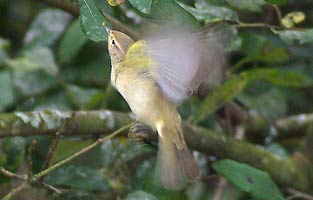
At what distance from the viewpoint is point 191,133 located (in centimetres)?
204

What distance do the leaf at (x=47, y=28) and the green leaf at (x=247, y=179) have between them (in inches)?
38.5

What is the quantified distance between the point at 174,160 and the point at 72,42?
29.7 inches

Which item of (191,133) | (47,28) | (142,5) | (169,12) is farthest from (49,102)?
(142,5)

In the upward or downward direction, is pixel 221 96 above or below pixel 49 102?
above

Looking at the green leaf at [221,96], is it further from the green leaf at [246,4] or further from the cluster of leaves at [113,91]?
the green leaf at [246,4]

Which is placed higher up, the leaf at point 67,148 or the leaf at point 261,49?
the leaf at point 261,49

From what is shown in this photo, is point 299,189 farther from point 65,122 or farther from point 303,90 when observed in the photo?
point 65,122

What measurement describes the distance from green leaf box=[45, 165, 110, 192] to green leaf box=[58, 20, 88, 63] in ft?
1.51

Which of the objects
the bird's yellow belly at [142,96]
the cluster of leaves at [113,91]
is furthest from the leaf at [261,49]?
the bird's yellow belly at [142,96]

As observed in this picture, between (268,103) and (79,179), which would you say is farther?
(268,103)

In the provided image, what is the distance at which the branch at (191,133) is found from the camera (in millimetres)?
1830

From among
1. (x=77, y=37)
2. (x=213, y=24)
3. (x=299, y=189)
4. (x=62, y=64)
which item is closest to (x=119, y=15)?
(x=77, y=37)

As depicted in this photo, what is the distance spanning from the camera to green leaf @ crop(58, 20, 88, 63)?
2345 millimetres

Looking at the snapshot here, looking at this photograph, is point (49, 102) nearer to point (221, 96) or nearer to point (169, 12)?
point (221, 96)
